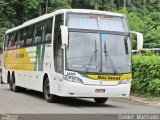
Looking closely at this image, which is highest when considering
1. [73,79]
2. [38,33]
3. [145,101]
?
[38,33]

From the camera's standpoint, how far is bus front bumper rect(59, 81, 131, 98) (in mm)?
16844

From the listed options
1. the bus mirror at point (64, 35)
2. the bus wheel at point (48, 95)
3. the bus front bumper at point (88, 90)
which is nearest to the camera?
the bus mirror at point (64, 35)

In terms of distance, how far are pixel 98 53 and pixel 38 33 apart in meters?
4.68

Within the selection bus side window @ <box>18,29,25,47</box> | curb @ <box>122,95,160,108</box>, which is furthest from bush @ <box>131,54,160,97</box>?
bus side window @ <box>18,29,25,47</box>

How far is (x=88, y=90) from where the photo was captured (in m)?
16.9

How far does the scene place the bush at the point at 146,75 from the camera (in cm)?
2155

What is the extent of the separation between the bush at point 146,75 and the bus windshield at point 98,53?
4.16 metres

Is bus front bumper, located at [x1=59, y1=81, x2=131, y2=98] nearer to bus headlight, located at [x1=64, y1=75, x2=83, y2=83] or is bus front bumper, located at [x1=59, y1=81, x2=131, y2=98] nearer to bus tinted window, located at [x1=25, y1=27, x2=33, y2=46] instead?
bus headlight, located at [x1=64, y1=75, x2=83, y2=83]

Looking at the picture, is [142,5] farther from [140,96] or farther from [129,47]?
[129,47]

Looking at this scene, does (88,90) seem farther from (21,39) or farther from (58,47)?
(21,39)

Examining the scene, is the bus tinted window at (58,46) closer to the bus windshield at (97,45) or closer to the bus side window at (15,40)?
the bus windshield at (97,45)

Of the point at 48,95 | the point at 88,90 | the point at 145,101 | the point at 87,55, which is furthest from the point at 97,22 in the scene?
the point at 145,101

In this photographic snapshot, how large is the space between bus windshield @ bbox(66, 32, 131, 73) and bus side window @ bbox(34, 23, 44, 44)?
3.61 metres

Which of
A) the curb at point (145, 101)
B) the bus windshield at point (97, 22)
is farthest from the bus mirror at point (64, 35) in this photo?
the curb at point (145, 101)
